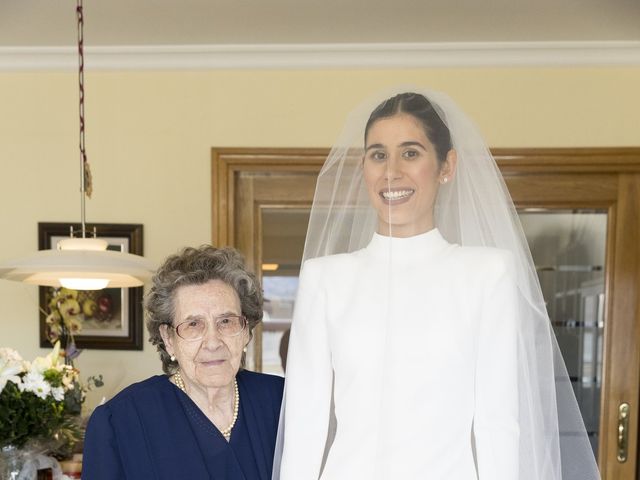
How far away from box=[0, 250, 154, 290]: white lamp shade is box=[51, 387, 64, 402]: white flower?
0.96 ft

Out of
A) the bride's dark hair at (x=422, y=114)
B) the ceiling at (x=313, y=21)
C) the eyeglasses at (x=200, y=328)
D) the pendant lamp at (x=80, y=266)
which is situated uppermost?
the ceiling at (x=313, y=21)

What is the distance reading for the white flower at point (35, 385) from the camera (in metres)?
1.76

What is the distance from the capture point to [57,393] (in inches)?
70.0

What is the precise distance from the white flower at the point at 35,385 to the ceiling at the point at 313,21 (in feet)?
4.19

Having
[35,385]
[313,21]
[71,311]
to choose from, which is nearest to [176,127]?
[313,21]

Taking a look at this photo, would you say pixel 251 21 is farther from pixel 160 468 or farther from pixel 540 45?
pixel 160 468

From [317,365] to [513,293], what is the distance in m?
0.38

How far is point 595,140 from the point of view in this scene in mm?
2789

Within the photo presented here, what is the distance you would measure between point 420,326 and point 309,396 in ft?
0.82

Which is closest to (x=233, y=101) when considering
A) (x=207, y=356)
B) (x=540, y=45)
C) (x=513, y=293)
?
(x=540, y=45)

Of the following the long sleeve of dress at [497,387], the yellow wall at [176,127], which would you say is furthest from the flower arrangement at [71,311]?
the long sleeve of dress at [497,387]

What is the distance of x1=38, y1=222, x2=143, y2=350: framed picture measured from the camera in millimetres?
2883

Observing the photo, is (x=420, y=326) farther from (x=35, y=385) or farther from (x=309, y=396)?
(x=35, y=385)

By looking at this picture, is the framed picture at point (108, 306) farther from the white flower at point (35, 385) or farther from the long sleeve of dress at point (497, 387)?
the long sleeve of dress at point (497, 387)
